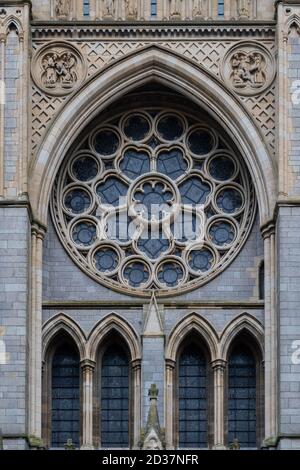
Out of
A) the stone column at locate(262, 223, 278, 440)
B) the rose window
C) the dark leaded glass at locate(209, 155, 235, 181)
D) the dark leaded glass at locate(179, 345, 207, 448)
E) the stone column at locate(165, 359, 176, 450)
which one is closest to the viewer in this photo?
the stone column at locate(262, 223, 278, 440)

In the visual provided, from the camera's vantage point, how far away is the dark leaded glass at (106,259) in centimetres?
6181

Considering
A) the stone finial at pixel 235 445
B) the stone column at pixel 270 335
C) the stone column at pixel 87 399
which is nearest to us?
the stone finial at pixel 235 445

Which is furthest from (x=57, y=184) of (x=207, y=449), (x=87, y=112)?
(x=207, y=449)

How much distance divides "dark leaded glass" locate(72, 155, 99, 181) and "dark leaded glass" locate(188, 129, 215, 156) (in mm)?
1791

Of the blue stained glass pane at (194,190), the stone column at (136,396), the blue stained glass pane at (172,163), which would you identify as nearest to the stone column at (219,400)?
the stone column at (136,396)

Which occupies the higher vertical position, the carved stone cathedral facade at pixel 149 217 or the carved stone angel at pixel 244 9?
the carved stone angel at pixel 244 9

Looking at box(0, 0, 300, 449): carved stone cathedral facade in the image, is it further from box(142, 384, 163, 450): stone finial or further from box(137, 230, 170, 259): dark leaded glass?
box(142, 384, 163, 450): stone finial

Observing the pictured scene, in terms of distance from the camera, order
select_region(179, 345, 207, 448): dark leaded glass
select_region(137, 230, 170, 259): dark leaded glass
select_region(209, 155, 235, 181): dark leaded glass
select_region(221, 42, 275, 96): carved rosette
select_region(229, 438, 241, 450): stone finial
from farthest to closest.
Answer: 1. select_region(209, 155, 235, 181): dark leaded glass
2. select_region(137, 230, 170, 259): dark leaded glass
3. select_region(221, 42, 275, 96): carved rosette
4. select_region(179, 345, 207, 448): dark leaded glass
5. select_region(229, 438, 241, 450): stone finial

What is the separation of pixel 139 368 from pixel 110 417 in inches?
42.2

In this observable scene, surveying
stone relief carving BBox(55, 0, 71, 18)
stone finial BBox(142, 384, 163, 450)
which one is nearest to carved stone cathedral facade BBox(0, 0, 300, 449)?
stone relief carving BBox(55, 0, 71, 18)

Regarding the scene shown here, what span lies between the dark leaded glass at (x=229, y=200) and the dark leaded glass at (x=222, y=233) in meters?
0.26

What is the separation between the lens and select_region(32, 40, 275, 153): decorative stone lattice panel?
202 ft

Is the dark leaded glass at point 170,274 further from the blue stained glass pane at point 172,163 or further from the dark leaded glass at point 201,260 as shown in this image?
the blue stained glass pane at point 172,163
